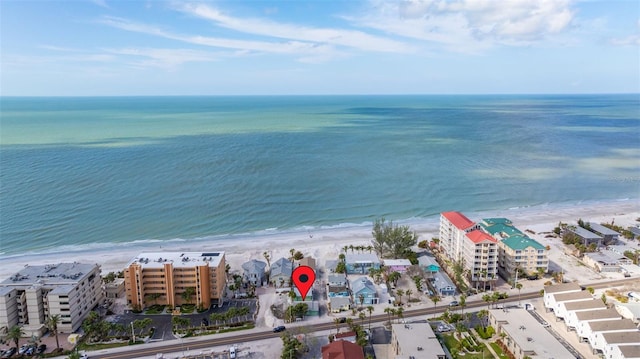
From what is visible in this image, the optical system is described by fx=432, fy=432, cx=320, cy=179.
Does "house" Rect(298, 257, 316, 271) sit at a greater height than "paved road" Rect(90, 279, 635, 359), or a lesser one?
greater

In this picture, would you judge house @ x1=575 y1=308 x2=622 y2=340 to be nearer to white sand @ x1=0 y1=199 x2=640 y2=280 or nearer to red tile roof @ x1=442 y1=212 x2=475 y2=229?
red tile roof @ x1=442 y1=212 x2=475 y2=229

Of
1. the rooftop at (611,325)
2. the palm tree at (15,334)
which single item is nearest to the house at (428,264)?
the rooftop at (611,325)

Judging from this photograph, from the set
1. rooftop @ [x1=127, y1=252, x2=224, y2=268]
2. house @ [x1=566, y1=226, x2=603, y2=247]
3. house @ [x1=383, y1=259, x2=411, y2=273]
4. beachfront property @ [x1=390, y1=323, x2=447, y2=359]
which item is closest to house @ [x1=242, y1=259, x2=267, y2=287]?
rooftop @ [x1=127, y1=252, x2=224, y2=268]

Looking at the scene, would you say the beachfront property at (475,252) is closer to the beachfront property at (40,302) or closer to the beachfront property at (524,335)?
the beachfront property at (524,335)

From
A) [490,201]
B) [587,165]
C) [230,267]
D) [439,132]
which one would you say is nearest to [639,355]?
[230,267]

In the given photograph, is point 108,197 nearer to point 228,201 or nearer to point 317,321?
point 228,201

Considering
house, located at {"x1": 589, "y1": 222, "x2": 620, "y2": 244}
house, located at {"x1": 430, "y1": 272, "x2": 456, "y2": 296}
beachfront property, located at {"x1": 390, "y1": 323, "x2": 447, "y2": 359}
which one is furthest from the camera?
house, located at {"x1": 589, "y1": 222, "x2": 620, "y2": 244}
